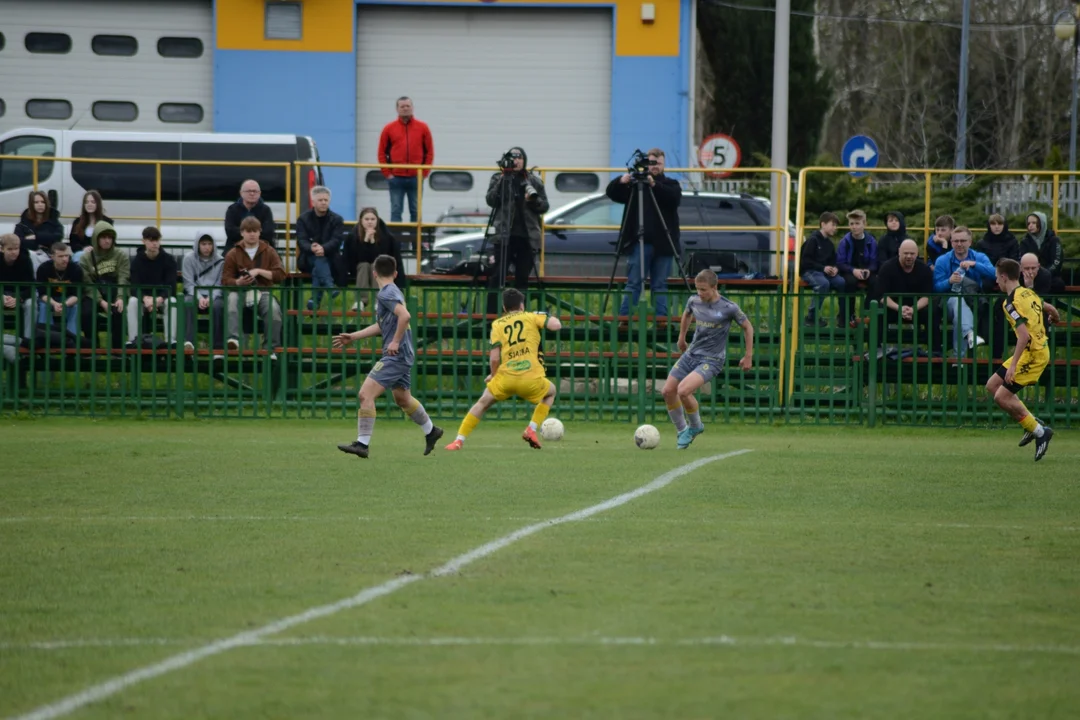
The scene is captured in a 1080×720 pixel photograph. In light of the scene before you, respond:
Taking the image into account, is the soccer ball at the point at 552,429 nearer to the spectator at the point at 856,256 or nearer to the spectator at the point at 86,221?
the spectator at the point at 856,256

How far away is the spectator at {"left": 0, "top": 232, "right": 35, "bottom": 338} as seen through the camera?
59.9 feet

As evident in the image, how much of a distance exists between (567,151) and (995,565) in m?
24.2

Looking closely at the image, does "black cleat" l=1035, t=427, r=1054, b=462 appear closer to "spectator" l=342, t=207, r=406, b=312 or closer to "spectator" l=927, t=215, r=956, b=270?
"spectator" l=927, t=215, r=956, b=270

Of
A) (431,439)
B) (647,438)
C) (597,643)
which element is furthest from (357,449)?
(597,643)

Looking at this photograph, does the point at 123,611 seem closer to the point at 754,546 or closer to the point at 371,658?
the point at 371,658

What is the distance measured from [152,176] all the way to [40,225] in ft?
20.9

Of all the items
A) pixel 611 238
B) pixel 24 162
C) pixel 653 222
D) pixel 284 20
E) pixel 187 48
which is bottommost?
pixel 611 238

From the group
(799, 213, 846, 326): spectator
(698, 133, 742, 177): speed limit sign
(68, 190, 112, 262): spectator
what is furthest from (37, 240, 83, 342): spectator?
(698, 133, 742, 177): speed limit sign

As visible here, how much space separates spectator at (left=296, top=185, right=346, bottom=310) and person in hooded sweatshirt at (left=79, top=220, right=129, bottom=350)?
7.26 feet

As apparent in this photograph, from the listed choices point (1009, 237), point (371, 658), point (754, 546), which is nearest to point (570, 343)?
point (1009, 237)

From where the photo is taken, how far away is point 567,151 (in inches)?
1254

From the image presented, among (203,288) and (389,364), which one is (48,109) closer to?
(203,288)

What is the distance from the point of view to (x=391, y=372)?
1402 cm

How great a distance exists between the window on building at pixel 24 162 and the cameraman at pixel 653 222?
10.6 m
